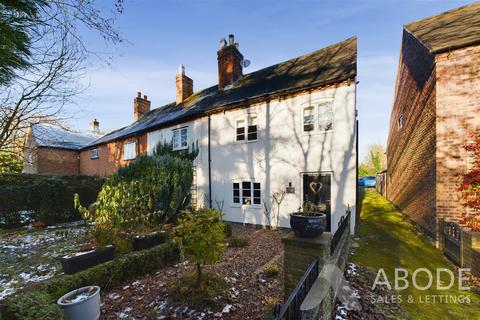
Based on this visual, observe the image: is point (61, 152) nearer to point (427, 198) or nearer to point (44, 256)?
point (44, 256)

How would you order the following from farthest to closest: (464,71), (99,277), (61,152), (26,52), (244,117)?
(61,152) → (244,117) → (464,71) → (99,277) → (26,52)

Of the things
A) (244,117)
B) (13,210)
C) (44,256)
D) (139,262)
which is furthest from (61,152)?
(139,262)

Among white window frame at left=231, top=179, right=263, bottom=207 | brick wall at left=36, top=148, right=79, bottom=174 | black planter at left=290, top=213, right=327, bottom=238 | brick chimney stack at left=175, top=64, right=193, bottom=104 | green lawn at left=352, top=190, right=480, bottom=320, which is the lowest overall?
green lawn at left=352, top=190, right=480, bottom=320

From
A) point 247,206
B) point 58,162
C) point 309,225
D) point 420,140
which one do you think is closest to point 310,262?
point 309,225

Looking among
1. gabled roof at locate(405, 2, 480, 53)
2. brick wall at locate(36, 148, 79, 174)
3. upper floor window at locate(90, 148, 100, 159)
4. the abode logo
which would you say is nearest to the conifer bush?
the abode logo

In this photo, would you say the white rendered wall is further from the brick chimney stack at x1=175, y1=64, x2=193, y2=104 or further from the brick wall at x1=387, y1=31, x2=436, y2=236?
the brick chimney stack at x1=175, y1=64, x2=193, y2=104

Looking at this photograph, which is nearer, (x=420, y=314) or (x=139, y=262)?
(x=420, y=314)

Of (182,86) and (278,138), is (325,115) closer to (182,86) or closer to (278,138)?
(278,138)

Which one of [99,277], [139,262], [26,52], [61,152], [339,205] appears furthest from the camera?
[61,152]

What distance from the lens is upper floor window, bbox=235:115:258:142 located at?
11.5 meters

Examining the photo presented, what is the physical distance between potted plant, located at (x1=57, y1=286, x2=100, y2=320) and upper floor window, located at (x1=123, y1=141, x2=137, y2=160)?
15322mm

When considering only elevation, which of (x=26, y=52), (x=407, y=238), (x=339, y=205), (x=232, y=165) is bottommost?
(x=407, y=238)

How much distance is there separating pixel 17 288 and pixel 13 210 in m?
9.81

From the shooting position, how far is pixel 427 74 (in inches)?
333
